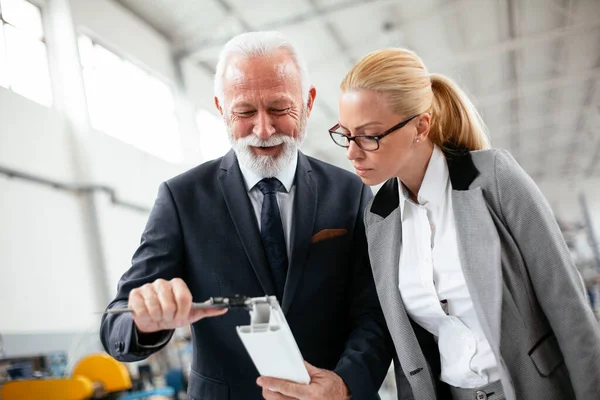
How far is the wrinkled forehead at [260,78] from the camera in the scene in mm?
1325

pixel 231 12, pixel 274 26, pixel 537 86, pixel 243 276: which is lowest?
pixel 243 276

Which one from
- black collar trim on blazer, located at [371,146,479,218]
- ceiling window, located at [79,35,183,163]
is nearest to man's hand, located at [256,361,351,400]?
black collar trim on blazer, located at [371,146,479,218]

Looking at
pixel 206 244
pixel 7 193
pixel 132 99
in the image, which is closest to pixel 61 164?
pixel 7 193

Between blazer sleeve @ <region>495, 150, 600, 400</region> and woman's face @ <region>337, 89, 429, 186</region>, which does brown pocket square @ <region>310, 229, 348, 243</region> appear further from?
blazer sleeve @ <region>495, 150, 600, 400</region>

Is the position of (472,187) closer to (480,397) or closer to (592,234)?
(480,397)

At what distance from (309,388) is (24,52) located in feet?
18.0

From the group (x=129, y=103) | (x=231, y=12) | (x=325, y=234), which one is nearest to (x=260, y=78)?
(x=325, y=234)

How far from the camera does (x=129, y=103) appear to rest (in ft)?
22.7

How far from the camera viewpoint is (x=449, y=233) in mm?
1343

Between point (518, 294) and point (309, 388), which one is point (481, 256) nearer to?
point (518, 294)

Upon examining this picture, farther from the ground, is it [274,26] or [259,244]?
[274,26]

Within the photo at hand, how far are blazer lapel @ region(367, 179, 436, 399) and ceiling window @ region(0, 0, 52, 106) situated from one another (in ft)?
15.4

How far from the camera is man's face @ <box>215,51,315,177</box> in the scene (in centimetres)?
132

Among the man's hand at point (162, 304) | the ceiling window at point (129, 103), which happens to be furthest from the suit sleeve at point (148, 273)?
the ceiling window at point (129, 103)
